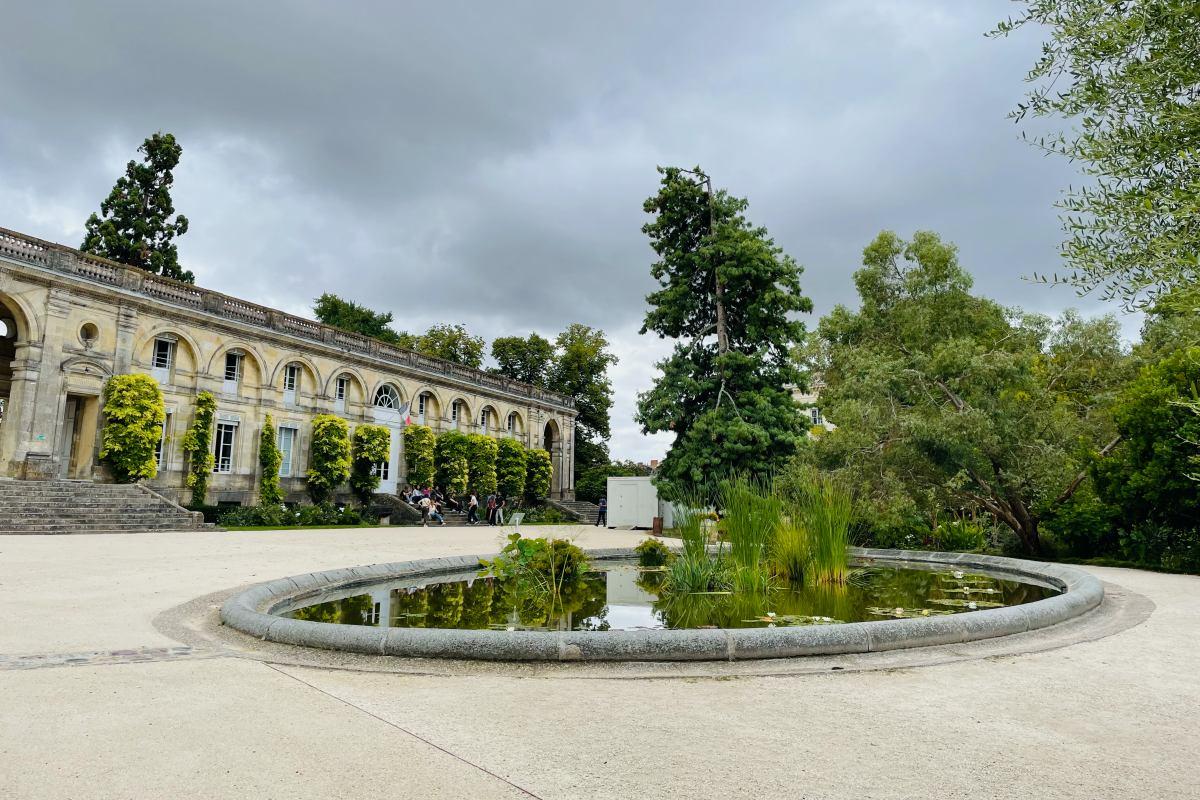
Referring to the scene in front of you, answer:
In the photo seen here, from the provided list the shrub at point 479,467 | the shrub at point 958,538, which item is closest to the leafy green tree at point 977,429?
the shrub at point 958,538

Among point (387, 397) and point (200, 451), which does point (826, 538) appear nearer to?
point (200, 451)

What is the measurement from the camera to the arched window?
35781 mm

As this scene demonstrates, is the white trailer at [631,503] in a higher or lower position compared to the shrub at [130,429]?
lower

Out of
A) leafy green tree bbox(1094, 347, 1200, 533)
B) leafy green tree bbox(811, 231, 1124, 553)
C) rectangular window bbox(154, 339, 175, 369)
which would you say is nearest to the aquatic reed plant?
leafy green tree bbox(811, 231, 1124, 553)

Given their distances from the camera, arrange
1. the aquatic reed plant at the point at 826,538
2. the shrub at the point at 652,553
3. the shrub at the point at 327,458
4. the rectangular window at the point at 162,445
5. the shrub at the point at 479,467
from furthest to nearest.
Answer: the shrub at the point at 479,467 < the shrub at the point at 327,458 < the rectangular window at the point at 162,445 < the shrub at the point at 652,553 < the aquatic reed plant at the point at 826,538

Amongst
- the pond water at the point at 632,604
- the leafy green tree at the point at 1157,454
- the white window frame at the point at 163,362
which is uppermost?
the white window frame at the point at 163,362

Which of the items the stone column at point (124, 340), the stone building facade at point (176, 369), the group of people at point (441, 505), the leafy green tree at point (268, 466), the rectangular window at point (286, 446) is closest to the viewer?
the stone building facade at point (176, 369)

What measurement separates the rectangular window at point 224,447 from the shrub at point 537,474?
1774cm

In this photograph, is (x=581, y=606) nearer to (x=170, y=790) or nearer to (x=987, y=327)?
(x=170, y=790)

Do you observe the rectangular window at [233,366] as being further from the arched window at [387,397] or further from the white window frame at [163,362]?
the arched window at [387,397]

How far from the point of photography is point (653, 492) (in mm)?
28797

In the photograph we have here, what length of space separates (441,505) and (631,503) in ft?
35.5

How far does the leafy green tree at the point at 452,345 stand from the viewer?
159 feet

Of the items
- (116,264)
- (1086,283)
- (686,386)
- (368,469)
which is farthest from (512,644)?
(368,469)
